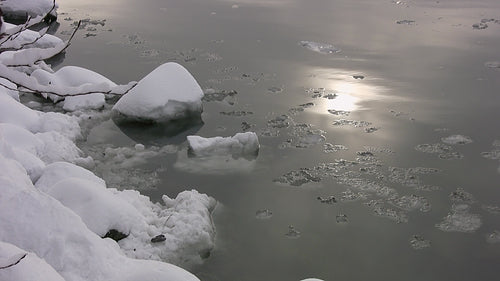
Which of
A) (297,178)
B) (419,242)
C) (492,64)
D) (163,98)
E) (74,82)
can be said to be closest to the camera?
(419,242)

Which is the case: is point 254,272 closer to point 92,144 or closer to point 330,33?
point 92,144

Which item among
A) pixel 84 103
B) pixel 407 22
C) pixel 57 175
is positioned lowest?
pixel 407 22

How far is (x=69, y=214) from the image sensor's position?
433cm

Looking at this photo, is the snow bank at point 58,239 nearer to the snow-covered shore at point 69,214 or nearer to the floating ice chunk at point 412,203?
the snow-covered shore at point 69,214

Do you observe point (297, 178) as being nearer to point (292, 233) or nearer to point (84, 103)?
point (292, 233)

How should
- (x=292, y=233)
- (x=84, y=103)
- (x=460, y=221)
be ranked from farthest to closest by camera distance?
1. (x=84, y=103)
2. (x=460, y=221)
3. (x=292, y=233)

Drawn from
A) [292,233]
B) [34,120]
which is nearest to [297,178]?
[292,233]

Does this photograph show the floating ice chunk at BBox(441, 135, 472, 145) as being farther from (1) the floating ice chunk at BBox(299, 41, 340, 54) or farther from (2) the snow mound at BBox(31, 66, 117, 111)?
(2) the snow mound at BBox(31, 66, 117, 111)

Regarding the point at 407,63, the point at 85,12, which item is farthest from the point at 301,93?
the point at 85,12

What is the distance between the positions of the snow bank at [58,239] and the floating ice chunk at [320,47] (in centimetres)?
1003

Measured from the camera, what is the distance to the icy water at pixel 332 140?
18.8 feet

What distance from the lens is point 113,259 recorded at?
4.47m

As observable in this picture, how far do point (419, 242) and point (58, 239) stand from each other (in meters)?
4.22

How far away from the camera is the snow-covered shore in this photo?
10.3 feet
